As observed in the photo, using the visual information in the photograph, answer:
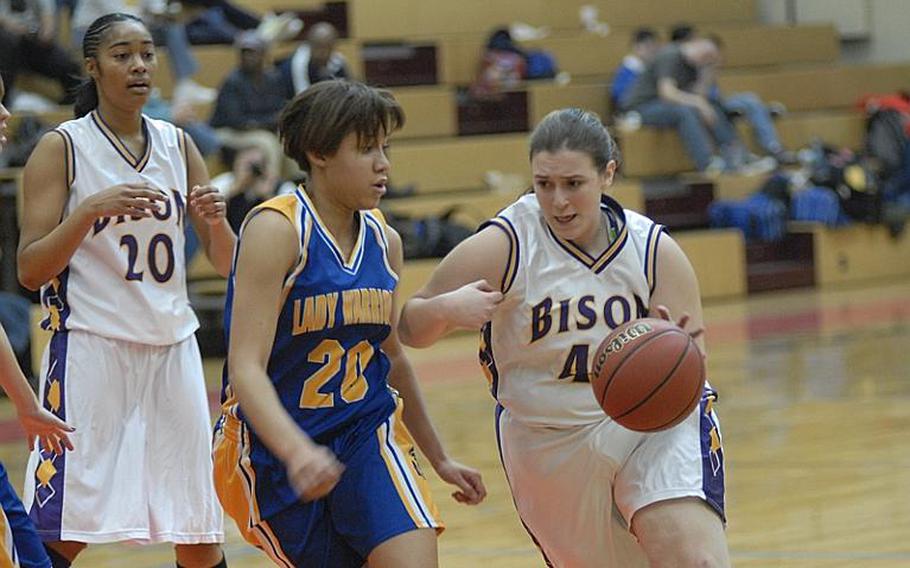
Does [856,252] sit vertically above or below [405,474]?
below

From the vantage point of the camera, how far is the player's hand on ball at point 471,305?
3549mm

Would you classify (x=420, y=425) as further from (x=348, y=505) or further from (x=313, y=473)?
(x=313, y=473)

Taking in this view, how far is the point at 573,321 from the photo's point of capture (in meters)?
3.89

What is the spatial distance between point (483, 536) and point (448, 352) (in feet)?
17.9

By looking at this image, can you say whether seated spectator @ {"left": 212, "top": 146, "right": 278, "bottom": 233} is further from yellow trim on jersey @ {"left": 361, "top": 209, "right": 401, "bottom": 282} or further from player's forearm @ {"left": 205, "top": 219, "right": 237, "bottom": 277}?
yellow trim on jersey @ {"left": 361, "top": 209, "right": 401, "bottom": 282}

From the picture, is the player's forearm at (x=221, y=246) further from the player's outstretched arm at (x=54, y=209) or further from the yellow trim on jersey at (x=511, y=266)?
the yellow trim on jersey at (x=511, y=266)

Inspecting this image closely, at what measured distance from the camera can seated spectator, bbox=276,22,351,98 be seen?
523 inches

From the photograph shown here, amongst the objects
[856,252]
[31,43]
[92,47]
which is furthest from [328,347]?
[856,252]

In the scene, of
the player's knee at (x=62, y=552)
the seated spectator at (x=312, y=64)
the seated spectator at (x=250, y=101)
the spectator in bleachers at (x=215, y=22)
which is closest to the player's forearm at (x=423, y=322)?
the player's knee at (x=62, y=552)

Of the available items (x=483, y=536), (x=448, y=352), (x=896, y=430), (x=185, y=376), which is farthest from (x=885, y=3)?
(x=185, y=376)

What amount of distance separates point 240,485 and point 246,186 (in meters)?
8.09

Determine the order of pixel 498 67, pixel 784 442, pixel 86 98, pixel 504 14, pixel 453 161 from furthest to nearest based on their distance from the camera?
pixel 504 14 → pixel 498 67 → pixel 453 161 → pixel 784 442 → pixel 86 98

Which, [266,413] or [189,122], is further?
[189,122]

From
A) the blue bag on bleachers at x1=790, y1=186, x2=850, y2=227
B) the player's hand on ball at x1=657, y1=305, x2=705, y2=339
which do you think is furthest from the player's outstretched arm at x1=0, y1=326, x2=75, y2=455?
the blue bag on bleachers at x1=790, y1=186, x2=850, y2=227
